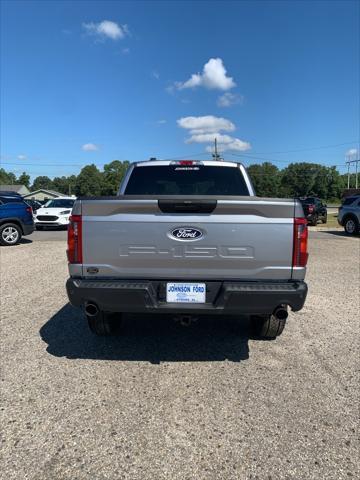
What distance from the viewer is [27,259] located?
33.6 feet

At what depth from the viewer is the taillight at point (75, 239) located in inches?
137

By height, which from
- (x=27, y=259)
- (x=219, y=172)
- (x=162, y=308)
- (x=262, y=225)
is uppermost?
(x=219, y=172)

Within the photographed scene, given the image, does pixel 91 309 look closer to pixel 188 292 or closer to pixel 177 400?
pixel 188 292

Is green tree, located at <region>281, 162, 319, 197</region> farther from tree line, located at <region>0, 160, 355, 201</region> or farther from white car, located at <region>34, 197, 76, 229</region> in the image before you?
white car, located at <region>34, 197, 76, 229</region>

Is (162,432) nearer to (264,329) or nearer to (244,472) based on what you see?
(244,472)

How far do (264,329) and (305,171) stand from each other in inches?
5301

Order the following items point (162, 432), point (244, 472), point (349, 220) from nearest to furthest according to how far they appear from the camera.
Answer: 1. point (244, 472)
2. point (162, 432)
3. point (349, 220)

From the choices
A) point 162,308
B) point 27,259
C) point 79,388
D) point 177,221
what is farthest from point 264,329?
point 27,259

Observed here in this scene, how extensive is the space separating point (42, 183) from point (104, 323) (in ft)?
575

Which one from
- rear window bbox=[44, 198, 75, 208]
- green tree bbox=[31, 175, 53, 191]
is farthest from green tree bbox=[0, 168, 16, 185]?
rear window bbox=[44, 198, 75, 208]

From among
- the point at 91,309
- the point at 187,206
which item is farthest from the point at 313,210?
the point at 91,309

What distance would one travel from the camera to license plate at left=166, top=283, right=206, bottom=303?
11.4ft

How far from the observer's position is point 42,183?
552 ft

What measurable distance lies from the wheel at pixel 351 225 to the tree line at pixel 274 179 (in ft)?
352
